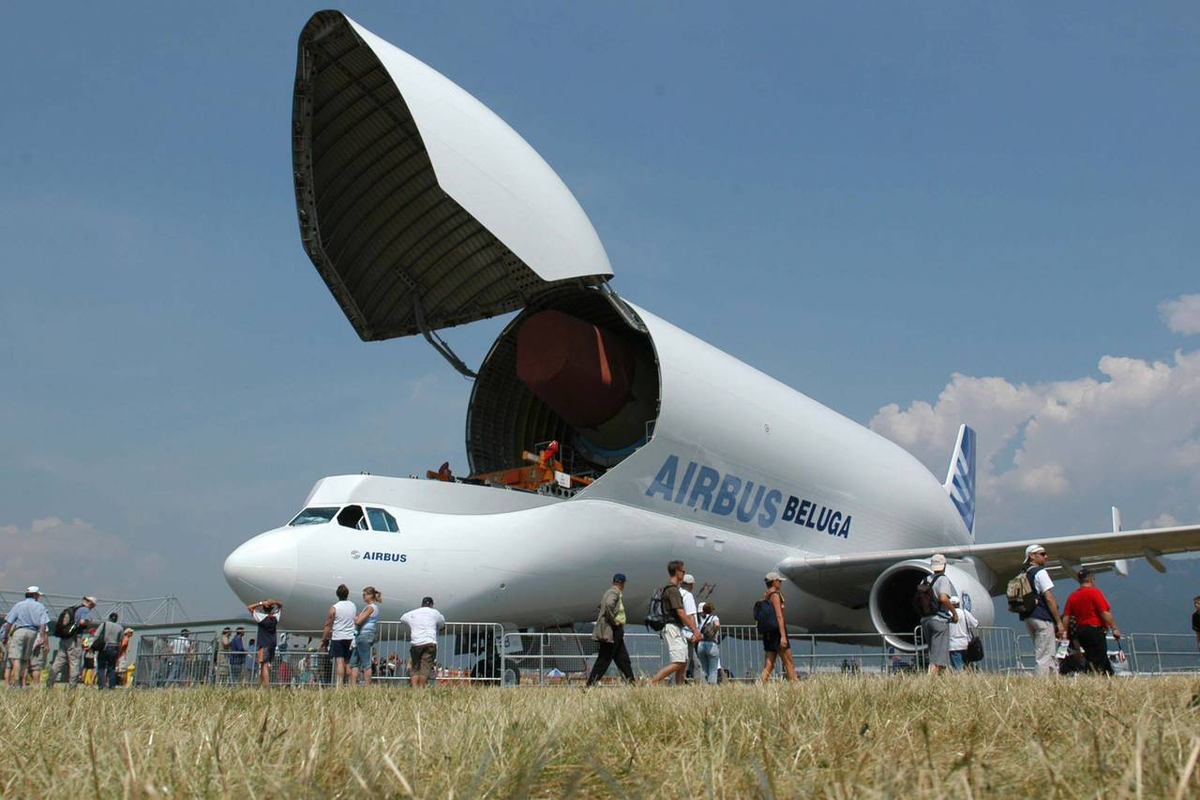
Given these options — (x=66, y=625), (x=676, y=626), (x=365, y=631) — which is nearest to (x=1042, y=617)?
(x=676, y=626)

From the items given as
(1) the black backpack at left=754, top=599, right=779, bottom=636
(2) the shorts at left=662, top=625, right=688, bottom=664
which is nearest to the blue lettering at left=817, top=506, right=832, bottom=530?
(1) the black backpack at left=754, top=599, right=779, bottom=636

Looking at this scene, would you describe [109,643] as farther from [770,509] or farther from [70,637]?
[770,509]

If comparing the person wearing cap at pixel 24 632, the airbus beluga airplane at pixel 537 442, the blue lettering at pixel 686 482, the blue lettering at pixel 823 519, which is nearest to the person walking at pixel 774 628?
the airbus beluga airplane at pixel 537 442

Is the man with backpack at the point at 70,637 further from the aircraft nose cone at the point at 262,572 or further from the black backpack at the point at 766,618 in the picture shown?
the black backpack at the point at 766,618

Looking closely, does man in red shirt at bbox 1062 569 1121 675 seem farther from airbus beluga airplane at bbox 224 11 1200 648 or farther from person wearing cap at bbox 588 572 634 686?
airbus beluga airplane at bbox 224 11 1200 648

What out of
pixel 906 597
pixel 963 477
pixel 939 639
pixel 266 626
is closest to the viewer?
pixel 939 639

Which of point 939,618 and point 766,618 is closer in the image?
point 939,618

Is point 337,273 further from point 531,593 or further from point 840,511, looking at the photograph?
point 840,511

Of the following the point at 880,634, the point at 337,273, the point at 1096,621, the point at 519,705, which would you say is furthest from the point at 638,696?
the point at 337,273

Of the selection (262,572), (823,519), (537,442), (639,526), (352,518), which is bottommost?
(262,572)

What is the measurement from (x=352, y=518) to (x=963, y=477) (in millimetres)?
20195

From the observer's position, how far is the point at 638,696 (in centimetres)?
436

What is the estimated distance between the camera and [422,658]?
11.2 m

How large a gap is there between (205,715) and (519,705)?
51.5 inches
